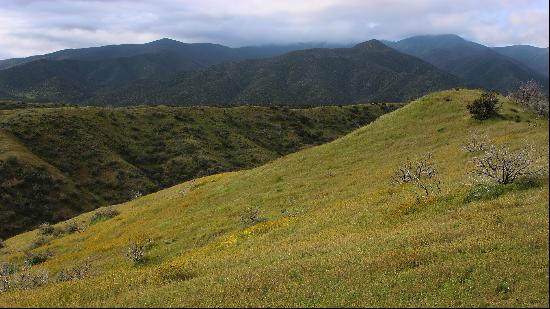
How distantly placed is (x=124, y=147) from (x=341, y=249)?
98.3 m

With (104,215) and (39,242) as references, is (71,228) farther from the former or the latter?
(39,242)

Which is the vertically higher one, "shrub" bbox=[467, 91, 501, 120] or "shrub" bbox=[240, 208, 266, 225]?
"shrub" bbox=[467, 91, 501, 120]

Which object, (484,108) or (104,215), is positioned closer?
(484,108)

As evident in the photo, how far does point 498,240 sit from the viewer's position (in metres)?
14.6

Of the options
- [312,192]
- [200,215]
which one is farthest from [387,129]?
[200,215]

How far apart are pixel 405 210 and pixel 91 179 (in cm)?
8166

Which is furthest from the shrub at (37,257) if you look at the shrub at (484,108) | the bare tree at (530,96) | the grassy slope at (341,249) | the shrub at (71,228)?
the bare tree at (530,96)

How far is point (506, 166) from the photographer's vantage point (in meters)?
21.2

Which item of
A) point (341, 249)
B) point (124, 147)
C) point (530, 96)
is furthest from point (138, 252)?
point (124, 147)

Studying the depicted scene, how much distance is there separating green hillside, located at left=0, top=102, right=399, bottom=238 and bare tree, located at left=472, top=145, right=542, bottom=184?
69.4 metres

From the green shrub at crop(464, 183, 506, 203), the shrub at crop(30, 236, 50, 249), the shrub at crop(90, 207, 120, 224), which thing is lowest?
the shrub at crop(30, 236, 50, 249)

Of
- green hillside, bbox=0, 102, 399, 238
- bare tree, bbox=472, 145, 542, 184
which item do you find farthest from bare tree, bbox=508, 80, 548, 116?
green hillside, bbox=0, 102, 399, 238

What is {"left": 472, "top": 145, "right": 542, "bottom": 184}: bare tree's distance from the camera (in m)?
21.1

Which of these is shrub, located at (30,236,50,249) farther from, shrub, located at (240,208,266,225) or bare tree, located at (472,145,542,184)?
bare tree, located at (472,145,542,184)
